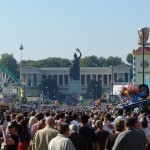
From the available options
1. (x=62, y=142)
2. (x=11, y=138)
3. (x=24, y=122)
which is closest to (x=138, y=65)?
(x=24, y=122)

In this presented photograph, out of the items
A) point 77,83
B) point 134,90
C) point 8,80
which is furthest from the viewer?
point 77,83

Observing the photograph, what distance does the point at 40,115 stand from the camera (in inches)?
802

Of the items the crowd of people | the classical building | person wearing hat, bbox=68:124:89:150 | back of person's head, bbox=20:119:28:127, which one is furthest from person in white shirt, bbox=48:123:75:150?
the classical building

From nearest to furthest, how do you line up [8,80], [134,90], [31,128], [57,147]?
[57,147] < [31,128] < [134,90] < [8,80]

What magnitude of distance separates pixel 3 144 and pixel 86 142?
2.13 metres

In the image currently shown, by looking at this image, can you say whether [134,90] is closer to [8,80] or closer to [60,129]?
[60,129]

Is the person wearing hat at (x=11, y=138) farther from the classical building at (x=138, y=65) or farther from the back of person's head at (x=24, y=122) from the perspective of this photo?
the classical building at (x=138, y=65)

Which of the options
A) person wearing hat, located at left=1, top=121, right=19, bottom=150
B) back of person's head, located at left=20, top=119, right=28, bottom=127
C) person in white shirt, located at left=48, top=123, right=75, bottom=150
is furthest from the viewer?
back of person's head, located at left=20, top=119, right=28, bottom=127

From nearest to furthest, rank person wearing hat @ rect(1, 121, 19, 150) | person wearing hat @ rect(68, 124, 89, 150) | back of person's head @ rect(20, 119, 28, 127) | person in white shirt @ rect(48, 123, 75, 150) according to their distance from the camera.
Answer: person in white shirt @ rect(48, 123, 75, 150), person wearing hat @ rect(68, 124, 89, 150), person wearing hat @ rect(1, 121, 19, 150), back of person's head @ rect(20, 119, 28, 127)

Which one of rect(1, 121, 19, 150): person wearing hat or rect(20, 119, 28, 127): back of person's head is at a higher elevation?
rect(20, 119, 28, 127): back of person's head

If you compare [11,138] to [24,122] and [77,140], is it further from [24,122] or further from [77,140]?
[77,140]

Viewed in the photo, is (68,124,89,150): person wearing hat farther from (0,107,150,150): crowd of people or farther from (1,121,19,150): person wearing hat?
(1,121,19,150): person wearing hat

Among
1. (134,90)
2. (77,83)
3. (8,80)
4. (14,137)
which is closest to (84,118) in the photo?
(14,137)

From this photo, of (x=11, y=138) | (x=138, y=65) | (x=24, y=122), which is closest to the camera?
(x=11, y=138)
